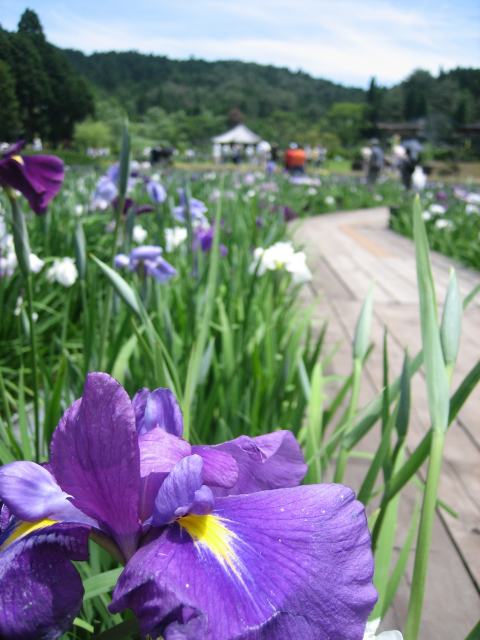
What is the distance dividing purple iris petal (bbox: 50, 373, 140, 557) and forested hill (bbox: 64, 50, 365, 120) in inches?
43.7

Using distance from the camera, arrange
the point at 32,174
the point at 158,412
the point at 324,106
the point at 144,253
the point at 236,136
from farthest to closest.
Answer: the point at 324,106, the point at 236,136, the point at 144,253, the point at 32,174, the point at 158,412

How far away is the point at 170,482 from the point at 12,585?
0.13m

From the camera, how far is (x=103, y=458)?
1.61 ft

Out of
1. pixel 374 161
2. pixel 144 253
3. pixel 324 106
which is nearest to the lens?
pixel 144 253

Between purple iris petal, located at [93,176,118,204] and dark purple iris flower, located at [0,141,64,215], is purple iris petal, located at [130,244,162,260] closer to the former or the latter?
dark purple iris flower, located at [0,141,64,215]

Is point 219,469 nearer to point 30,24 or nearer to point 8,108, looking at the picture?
point 30,24

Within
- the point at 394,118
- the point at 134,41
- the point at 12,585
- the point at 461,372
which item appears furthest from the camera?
the point at 394,118

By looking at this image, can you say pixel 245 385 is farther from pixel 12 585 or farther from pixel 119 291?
pixel 12 585

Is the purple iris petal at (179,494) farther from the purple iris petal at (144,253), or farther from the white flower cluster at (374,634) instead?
the purple iris petal at (144,253)

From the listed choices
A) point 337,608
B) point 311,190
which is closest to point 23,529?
point 337,608

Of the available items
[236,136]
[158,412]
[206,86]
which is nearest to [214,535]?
[158,412]

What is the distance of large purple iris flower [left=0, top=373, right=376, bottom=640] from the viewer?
45cm

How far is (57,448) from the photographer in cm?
51

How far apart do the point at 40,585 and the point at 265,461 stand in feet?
0.74
